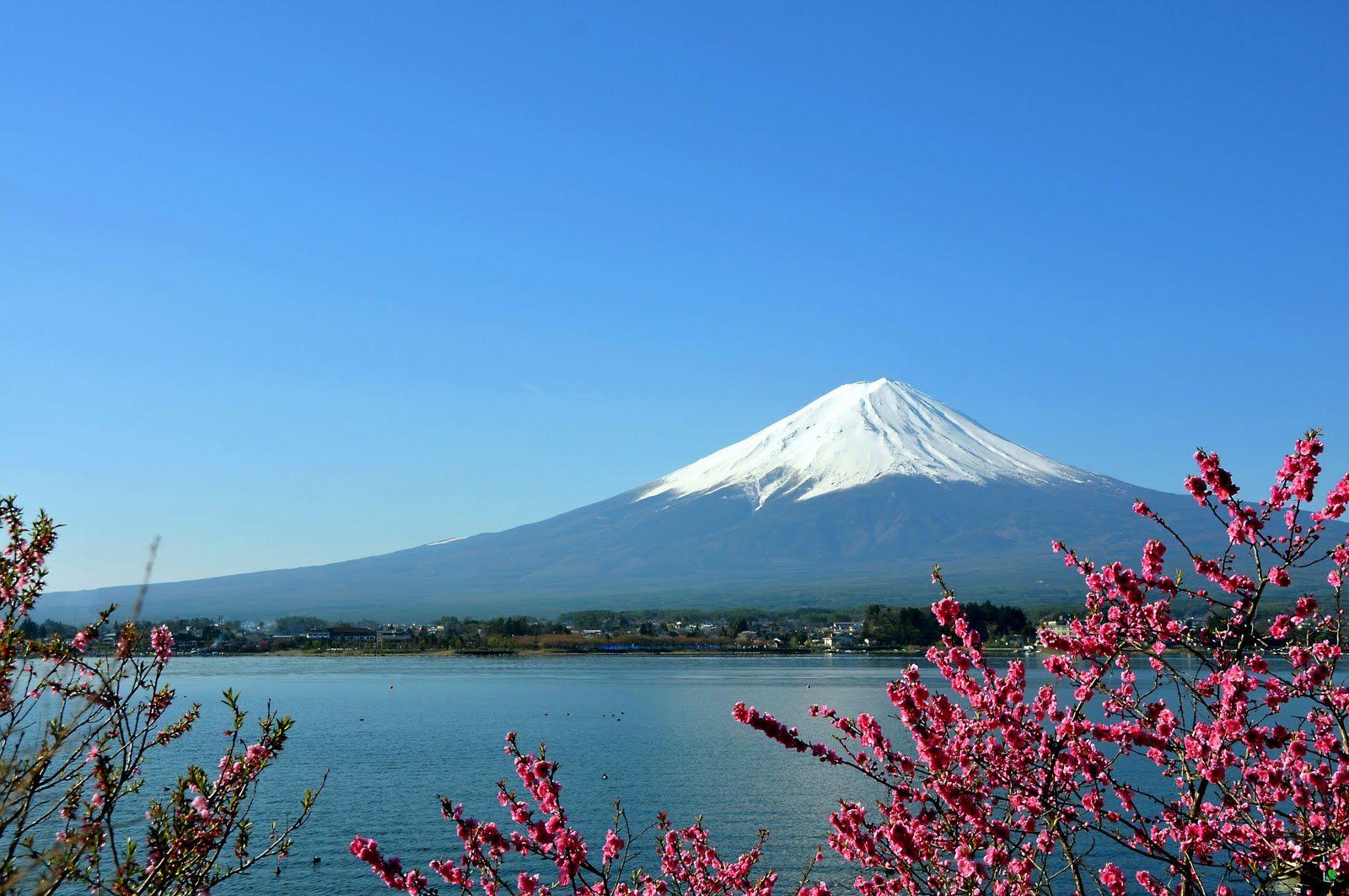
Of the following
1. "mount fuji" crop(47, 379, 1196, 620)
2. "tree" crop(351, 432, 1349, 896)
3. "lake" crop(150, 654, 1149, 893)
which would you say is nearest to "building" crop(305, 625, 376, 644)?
"lake" crop(150, 654, 1149, 893)

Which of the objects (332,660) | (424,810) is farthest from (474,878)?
(332,660)

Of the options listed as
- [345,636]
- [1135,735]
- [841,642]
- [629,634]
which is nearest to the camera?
[1135,735]

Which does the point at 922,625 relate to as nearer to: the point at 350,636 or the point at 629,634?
the point at 629,634

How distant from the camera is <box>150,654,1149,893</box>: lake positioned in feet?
67.0

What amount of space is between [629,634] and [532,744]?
254 ft

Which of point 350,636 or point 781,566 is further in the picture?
point 781,566

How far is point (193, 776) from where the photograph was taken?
4094mm

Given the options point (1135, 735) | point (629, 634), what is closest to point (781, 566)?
point (629, 634)

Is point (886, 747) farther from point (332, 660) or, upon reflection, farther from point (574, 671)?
point (332, 660)

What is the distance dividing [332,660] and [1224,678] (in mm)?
88733

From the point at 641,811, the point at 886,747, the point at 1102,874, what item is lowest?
the point at 641,811

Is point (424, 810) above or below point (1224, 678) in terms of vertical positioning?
below

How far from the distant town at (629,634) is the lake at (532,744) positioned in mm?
21886

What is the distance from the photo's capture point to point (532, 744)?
32.1 metres
